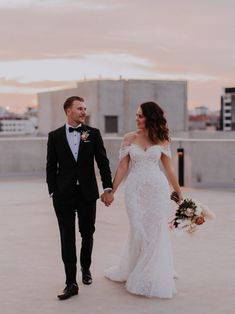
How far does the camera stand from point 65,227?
6.22m

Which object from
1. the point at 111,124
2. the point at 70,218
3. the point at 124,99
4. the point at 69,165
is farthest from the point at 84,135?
the point at 124,99

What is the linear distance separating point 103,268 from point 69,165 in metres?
1.78

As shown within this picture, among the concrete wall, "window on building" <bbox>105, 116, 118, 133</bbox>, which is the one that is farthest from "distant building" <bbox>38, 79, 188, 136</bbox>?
the concrete wall

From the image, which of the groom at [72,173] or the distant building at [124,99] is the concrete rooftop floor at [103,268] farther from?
the distant building at [124,99]

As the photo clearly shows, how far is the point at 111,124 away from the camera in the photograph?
50.7m

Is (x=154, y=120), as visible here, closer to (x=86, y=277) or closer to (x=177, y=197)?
(x=177, y=197)

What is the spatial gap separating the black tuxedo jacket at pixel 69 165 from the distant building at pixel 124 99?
136ft

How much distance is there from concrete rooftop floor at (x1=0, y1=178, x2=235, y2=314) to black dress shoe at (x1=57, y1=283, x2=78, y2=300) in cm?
7

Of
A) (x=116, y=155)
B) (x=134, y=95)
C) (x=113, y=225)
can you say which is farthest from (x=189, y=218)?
(x=134, y=95)

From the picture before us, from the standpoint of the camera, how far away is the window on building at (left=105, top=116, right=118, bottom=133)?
1989 inches

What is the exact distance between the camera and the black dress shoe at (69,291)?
19.9 feet

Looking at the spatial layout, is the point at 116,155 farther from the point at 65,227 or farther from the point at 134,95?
the point at 134,95

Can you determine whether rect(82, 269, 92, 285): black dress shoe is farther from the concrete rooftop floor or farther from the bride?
the bride

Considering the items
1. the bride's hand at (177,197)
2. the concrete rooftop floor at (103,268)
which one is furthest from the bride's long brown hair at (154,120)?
the concrete rooftop floor at (103,268)
